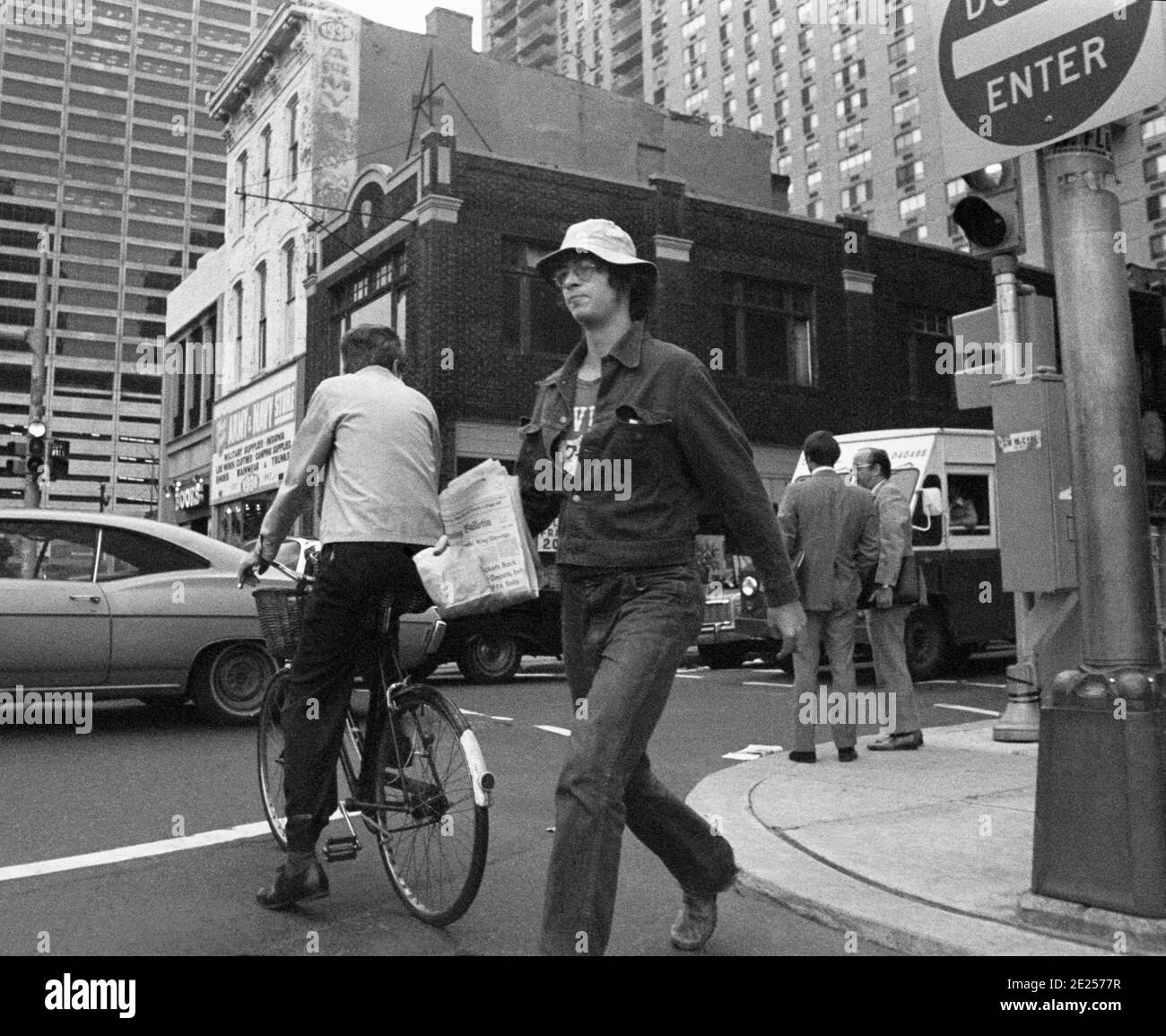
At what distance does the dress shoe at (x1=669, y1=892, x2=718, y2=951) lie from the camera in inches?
133

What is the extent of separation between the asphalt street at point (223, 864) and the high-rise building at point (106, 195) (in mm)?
18576

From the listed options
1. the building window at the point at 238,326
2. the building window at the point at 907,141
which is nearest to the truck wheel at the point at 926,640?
the building window at the point at 238,326

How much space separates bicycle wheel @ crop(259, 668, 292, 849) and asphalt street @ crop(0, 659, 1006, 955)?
0.62ft

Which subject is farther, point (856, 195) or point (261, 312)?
point (856, 195)

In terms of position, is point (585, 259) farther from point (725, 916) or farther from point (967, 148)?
point (725, 916)

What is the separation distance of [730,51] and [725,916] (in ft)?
279

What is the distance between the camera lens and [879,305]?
26.3 meters

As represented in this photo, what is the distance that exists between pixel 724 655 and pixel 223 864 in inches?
411

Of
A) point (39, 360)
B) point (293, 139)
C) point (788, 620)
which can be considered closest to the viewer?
point (788, 620)

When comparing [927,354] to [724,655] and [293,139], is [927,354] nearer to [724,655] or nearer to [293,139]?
[724,655]

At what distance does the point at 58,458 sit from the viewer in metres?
21.8

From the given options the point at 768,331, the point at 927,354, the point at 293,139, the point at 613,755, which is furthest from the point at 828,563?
the point at 293,139

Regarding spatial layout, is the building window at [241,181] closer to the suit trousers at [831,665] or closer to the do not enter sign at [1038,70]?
the suit trousers at [831,665]

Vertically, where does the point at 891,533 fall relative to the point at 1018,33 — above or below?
below
